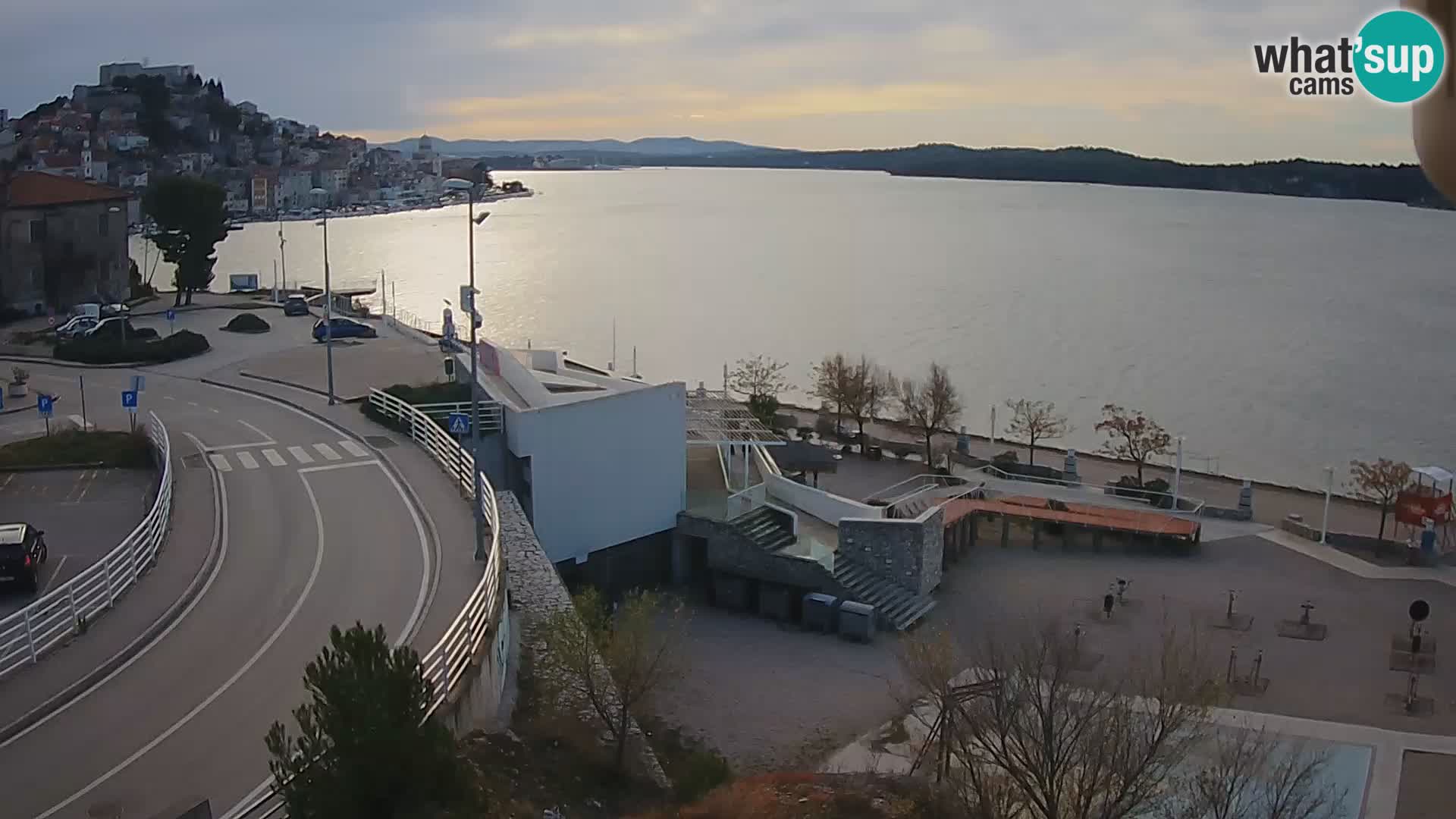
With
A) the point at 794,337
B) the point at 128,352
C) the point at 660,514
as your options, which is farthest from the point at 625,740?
the point at 794,337

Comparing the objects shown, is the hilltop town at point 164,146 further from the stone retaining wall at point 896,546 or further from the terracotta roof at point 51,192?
the stone retaining wall at point 896,546

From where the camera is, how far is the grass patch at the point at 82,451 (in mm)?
24312

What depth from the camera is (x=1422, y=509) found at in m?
27.3

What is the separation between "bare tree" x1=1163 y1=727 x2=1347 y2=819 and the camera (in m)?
11.2

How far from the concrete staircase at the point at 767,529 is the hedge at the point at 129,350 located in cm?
2119

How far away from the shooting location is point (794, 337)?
76.8 meters

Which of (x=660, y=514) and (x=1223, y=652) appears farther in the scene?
(x=660, y=514)

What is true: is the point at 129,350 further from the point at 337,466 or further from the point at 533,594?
the point at 533,594

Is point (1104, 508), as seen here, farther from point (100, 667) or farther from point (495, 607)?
point (100, 667)

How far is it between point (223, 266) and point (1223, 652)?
104007 millimetres

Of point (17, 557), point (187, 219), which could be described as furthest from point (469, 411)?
point (187, 219)

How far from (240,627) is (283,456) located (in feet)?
31.8

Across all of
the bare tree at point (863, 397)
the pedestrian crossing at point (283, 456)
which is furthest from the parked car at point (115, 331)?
the bare tree at point (863, 397)

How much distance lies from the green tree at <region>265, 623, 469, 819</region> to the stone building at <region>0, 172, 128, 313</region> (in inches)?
1754
